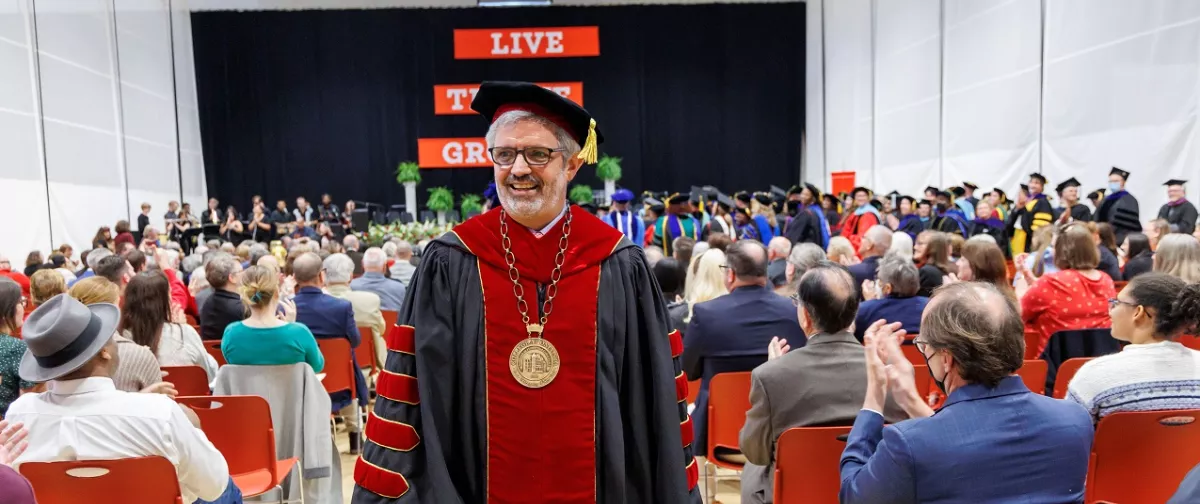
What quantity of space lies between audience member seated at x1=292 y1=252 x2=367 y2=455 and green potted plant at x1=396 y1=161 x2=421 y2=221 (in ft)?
49.5

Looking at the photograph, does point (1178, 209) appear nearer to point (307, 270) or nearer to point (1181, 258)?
point (1181, 258)

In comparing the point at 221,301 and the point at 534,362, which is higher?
the point at 534,362

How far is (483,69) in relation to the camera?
2108 cm

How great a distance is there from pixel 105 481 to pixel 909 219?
430 inches

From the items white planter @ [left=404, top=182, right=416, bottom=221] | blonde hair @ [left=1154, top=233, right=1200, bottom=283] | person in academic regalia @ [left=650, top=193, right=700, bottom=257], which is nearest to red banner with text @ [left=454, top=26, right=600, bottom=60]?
white planter @ [left=404, top=182, right=416, bottom=221]

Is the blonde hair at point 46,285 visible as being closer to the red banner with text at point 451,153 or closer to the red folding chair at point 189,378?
the red folding chair at point 189,378

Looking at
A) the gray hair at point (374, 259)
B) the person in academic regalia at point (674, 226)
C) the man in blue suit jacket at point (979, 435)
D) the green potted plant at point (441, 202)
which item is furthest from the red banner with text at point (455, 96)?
the man in blue suit jacket at point (979, 435)

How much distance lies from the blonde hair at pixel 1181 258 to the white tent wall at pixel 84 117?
13.0 meters

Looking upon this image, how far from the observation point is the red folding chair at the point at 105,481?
2.30 meters

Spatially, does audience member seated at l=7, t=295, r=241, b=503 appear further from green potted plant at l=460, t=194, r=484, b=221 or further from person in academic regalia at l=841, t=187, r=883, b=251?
green potted plant at l=460, t=194, r=484, b=221

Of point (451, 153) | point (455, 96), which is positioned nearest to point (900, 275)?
point (455, 96)

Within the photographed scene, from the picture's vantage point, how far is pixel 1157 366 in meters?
2.66

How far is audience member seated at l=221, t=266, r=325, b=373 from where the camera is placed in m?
3.88

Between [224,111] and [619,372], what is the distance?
70.2 feet
